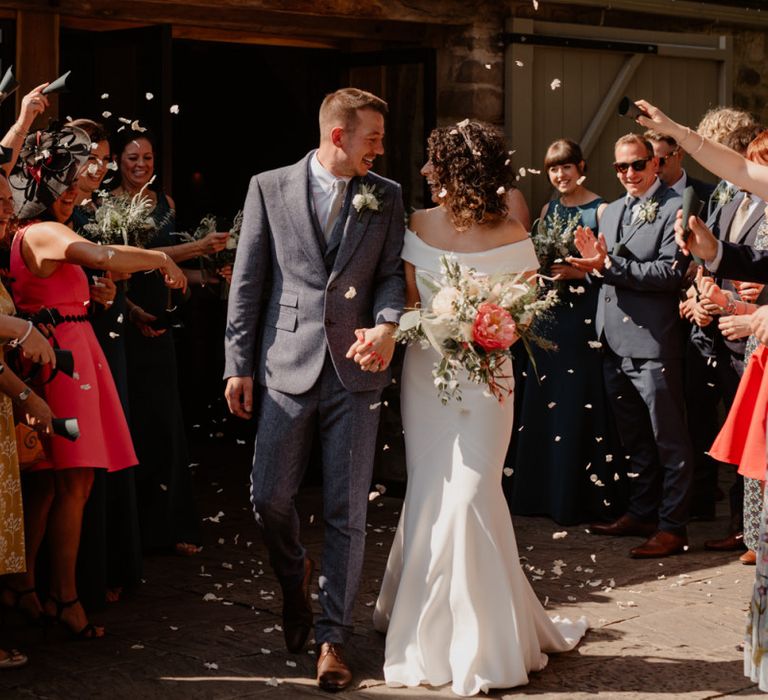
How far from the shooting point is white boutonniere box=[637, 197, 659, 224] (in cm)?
728

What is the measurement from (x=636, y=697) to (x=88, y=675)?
205 cm

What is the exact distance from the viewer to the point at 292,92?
12203mm

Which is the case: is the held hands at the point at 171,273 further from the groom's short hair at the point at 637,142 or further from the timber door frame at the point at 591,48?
the timber door frame at the point at 591,48

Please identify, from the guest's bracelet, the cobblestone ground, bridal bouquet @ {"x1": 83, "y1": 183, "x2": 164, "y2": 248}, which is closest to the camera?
the guest's bracelet

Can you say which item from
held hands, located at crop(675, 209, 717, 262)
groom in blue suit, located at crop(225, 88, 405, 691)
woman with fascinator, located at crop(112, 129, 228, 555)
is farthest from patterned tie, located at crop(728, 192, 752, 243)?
woman with fascinator, located at crop(112, 129, 228, 555)

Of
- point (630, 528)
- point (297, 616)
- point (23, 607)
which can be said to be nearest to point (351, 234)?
point (297, 616)

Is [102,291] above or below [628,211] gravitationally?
below

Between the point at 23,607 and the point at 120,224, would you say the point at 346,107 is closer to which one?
the point at 120,224

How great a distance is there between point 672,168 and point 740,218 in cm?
107

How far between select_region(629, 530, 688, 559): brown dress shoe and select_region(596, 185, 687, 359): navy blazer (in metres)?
0.97

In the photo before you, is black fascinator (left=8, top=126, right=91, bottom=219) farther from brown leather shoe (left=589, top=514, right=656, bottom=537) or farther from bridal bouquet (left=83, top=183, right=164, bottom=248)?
brown leather shoe (left=589, top=514, right=656, bottom=537)

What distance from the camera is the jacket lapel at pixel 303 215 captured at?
512 centimetres

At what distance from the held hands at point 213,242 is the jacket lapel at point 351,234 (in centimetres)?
156

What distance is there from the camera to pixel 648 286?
7.23 m
